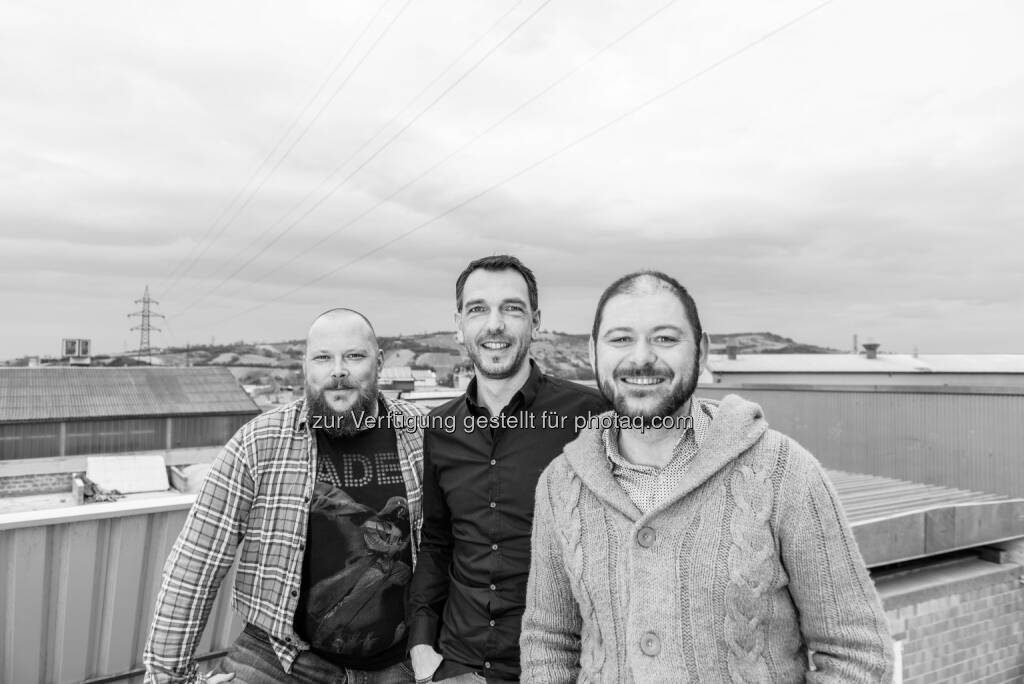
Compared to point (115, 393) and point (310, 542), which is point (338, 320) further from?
point (115, 393)

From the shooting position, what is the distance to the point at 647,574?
1715 millimetres

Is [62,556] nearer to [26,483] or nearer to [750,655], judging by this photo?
[750,655]

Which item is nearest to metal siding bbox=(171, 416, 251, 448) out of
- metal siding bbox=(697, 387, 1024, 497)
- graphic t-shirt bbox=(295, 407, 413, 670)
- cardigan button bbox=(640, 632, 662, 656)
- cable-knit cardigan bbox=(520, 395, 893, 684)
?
metal siding bbox=(697, 387, 1024, 497)

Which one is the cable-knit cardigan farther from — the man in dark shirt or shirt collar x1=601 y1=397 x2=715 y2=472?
the man in dark shirt

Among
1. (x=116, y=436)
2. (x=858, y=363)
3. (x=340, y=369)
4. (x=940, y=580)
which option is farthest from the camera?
(x=858, y=363)

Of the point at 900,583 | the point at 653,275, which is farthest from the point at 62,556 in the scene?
the point at 900,583

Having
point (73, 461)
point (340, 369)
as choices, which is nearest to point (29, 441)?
point (73, 461)

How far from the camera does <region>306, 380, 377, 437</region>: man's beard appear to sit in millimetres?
2785

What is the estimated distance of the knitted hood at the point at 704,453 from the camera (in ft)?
5.63

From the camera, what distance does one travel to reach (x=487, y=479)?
101 inches

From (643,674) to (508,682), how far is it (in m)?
0.91

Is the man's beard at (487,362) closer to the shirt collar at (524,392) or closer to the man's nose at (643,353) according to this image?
the shirt collar at (524,392)

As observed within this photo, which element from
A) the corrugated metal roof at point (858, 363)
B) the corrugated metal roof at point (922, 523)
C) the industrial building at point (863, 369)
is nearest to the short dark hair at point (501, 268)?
the corrugated metal roof at point (922, 523)

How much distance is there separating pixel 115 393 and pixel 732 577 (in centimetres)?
3561
